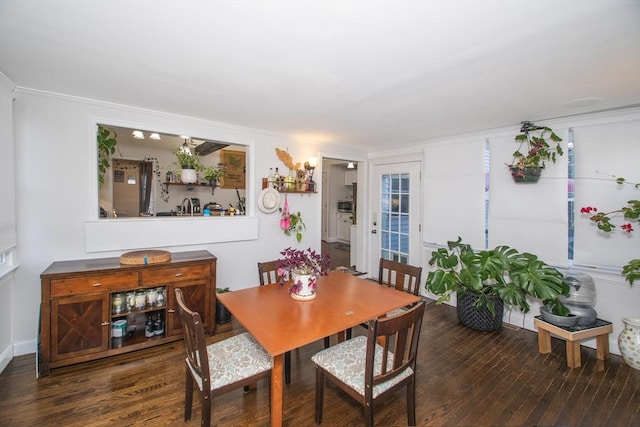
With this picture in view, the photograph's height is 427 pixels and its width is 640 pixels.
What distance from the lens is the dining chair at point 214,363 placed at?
1486 millimetres

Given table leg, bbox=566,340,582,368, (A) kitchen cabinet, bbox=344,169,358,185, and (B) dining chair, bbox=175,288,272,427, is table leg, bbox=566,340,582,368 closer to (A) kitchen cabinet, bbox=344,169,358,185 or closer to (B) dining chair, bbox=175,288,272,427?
(B) dining chair, bbox=175,288,272,427

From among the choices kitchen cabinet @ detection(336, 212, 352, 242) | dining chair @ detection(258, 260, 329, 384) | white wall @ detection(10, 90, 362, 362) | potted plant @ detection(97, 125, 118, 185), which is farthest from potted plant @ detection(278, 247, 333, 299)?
kitchen cabinet @ detection(336, 212, 352, 242)

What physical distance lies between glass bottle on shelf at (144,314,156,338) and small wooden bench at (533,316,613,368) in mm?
3679

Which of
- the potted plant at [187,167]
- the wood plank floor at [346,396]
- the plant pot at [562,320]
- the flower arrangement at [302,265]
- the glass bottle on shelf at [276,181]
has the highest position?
A: the potted plant at [187,167]

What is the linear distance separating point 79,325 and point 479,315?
381 centimetres

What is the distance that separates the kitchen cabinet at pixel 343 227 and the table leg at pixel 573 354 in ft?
20.1

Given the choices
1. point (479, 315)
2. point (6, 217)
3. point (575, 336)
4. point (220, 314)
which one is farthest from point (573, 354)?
point (6, 217)

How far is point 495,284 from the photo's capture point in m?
3.12

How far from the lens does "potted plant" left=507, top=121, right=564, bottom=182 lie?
9.89 ft

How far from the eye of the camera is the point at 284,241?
4.00 meters

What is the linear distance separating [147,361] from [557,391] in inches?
130

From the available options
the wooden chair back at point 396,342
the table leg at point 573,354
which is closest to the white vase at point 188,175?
the wooden chair back at point 396,342

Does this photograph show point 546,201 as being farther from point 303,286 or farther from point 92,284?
point 92,284

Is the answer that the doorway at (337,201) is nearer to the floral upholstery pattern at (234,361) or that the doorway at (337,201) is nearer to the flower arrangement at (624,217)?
the flower arrangement at (624,217)
